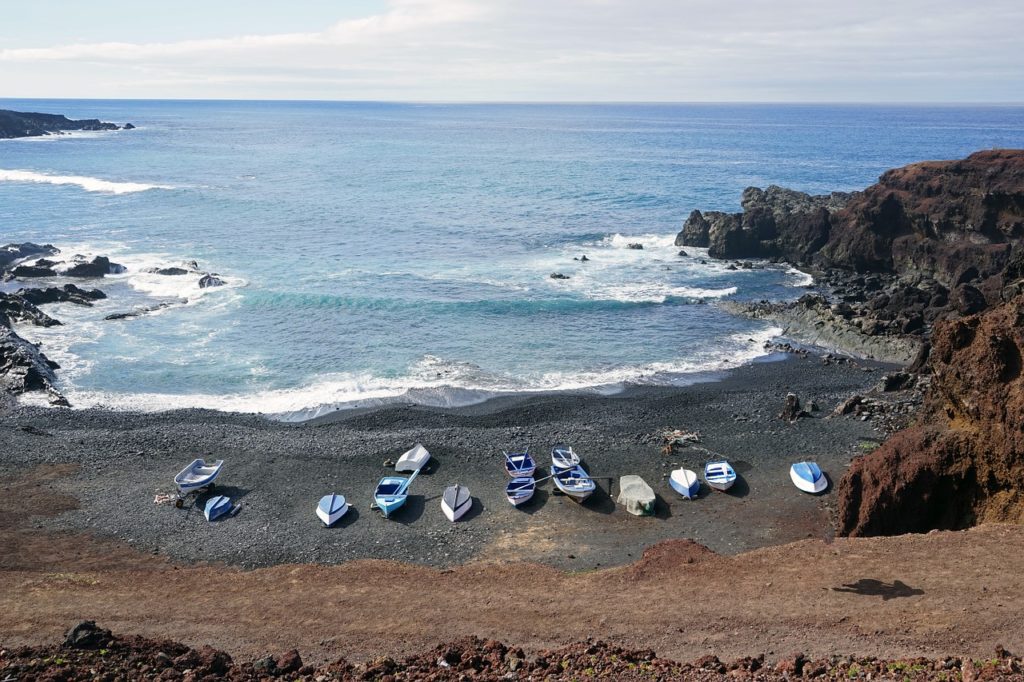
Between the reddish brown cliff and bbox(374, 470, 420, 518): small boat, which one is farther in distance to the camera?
bbox(374, 470, 420, 518): small boat

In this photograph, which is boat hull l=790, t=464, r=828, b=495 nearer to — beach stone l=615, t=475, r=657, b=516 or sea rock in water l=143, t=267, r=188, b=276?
beach stone l=615, t=475, r=657, b=516

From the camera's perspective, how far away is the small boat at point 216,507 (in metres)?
27.3

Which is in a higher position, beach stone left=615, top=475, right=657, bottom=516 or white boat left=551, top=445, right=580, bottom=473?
white boat left=551, top=445, right=580, bottom=473

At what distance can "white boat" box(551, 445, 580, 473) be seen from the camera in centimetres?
3015

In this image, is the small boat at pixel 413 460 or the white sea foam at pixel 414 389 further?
the white sea foam at pixel 414 389

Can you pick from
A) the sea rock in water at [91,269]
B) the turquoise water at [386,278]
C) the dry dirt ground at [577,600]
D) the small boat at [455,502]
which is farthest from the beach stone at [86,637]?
the sea rock in water at [91,269]

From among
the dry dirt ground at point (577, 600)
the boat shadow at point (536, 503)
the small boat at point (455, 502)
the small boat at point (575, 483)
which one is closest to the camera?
the dry dirt ground at point (577, 600)

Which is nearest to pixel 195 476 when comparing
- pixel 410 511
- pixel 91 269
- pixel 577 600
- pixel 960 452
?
pixel 410 511

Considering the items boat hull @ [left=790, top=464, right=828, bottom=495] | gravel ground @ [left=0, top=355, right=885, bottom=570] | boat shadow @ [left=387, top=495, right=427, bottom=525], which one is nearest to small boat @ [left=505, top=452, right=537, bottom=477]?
gravel ground @ [left=0, top=355, right=885, bottom=570]

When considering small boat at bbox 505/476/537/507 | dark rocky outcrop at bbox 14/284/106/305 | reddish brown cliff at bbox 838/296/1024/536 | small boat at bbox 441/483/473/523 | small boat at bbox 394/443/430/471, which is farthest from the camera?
dark rocky outcrop at bbox 14/284/106/305

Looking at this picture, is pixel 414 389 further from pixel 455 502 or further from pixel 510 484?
pixel 455 502

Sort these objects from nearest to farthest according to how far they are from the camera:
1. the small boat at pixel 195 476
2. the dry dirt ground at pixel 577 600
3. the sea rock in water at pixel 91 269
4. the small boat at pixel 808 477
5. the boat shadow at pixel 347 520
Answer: the dry dirt ground at pixel 577 600 → the boat shadow at pixel 347 520 → the small boat at pixel 808 477 → the small boat at pixel 195 476 → the sea rock in water at pixel 91 269

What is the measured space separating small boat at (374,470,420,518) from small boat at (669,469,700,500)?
10354 mm

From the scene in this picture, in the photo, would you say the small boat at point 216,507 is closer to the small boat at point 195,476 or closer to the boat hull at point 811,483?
the small boat at point 195,476
